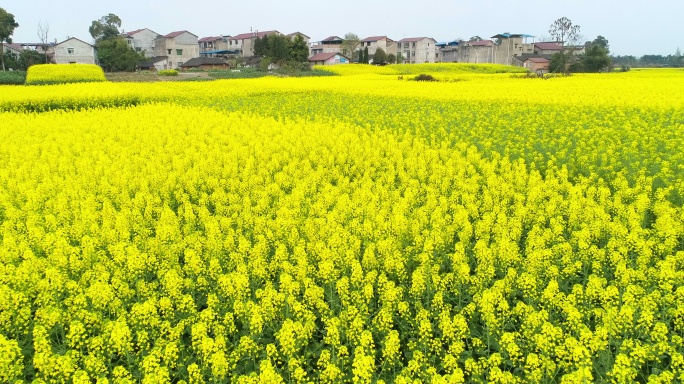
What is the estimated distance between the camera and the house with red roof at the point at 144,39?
9212cm

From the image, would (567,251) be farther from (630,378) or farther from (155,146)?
(155,146)

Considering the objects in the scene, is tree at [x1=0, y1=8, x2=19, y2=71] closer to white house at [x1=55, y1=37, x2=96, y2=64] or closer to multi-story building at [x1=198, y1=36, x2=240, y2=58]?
white house at [x1=55, y1=37, x2=96, y2=64]

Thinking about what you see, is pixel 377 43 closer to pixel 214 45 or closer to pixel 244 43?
pixel 244 43

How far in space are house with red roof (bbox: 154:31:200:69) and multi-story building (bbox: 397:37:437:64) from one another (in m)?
43.6

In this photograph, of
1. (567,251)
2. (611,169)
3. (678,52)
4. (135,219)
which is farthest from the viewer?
(678,52)

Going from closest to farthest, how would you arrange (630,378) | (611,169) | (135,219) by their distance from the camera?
(630,378)
(135,219)
(611,169)

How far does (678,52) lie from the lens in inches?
4751

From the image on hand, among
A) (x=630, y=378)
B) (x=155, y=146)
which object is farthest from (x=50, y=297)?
(x=155, y=146)

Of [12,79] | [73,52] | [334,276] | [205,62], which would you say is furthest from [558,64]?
[73,52]

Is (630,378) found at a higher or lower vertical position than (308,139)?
lower

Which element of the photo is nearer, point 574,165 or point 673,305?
point 673,305

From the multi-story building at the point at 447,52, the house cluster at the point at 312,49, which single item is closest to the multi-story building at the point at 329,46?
the house cluster at the point at 312,49

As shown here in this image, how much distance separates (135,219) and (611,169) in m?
9.22

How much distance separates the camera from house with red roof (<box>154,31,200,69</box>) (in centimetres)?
8762
